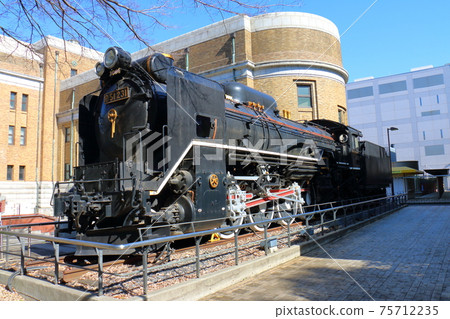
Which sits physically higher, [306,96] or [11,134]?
[306,96]

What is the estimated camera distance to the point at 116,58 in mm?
6668

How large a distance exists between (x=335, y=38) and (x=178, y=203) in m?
20.8

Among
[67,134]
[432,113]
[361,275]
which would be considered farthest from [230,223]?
[432,113]

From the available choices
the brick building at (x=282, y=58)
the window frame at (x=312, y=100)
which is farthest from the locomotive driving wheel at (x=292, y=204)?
the window frame at (x=312, y=100)

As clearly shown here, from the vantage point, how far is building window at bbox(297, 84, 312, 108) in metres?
21.7

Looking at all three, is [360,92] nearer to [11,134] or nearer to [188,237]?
[11,134]

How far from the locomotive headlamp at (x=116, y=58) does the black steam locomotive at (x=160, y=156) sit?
0.02 metres

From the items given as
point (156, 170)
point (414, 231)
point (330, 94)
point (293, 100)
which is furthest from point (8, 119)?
point (414, 231)

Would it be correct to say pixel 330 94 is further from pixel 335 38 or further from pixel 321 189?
pixel 321 189

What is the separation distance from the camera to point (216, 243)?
24.7 feet

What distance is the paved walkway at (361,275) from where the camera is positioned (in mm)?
4668

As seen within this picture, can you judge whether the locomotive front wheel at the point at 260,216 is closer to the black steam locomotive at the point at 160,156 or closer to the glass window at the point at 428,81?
the black steam locomotive at the point at 160,156

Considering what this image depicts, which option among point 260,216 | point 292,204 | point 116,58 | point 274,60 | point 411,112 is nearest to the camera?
point 116,58

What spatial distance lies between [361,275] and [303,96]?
57.4ft
